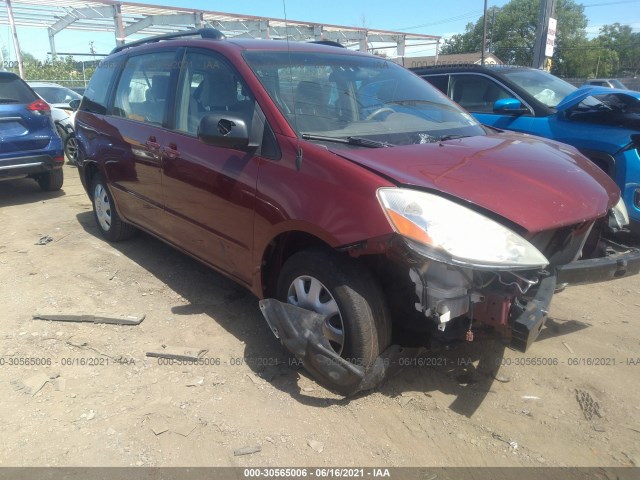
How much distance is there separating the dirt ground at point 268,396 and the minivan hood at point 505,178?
3.26 ft

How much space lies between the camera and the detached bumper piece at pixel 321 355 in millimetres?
2531

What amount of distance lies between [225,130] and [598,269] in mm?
2138

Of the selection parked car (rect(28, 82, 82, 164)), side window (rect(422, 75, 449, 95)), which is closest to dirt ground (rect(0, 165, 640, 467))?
side window (rect(422, 75, 449, 95))

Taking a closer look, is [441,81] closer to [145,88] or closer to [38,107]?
[145,88]

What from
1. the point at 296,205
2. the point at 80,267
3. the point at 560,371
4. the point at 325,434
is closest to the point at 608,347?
the point at 560,371

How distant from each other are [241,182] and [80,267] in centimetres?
242

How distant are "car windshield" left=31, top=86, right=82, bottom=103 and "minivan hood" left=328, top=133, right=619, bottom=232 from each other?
431 inches

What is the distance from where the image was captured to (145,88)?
13.8 ft

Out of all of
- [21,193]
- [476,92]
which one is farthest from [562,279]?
[21,193]

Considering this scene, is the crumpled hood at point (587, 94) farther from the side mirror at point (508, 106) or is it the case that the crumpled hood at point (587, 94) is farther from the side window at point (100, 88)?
the side window at point (100, 88)

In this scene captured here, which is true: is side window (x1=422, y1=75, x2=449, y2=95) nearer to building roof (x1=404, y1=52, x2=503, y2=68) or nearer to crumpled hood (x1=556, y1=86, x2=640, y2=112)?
crumpled hood (x1=556, y1=86, x2=640, y2=112)

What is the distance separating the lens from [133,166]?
4258mm

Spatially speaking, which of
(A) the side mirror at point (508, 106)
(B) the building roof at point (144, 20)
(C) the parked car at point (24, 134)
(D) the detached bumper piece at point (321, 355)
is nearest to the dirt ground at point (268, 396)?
(D) the detached bumper piece at point (321, 355)

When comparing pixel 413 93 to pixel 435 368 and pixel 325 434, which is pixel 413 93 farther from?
pixel 325 434
